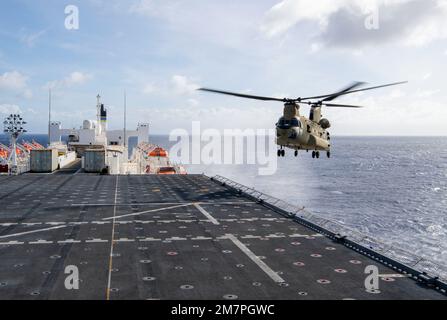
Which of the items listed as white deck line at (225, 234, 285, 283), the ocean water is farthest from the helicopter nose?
the ocean water

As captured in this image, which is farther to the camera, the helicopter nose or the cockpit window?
the cockpit window

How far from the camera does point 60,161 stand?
76.3m

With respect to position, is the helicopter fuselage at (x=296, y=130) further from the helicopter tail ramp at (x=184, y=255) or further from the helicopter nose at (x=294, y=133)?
the helicopter tail ramp at (x=184, y=255)

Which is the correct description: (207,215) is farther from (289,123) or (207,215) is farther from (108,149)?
(108,149)

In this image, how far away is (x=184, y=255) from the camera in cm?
2253

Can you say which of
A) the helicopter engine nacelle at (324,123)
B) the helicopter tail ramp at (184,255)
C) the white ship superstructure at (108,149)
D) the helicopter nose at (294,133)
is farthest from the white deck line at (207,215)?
the white ship superstructure at (108,149)

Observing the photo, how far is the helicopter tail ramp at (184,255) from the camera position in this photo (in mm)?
17375

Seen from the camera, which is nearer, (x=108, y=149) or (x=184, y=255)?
(x=184, y=255)

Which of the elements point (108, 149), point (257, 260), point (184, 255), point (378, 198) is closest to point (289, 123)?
point (257, 260)

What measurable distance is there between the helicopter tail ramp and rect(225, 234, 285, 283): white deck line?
0.19 ft

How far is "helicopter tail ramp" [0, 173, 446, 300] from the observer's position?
684 inches

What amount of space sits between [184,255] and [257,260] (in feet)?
13.1

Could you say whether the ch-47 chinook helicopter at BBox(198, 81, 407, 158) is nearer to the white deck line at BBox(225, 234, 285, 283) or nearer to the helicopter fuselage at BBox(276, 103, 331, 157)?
the helicopter fuselage at BBox(276, 103, 331, 157)

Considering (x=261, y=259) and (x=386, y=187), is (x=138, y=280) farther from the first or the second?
(x=386, y=187)
